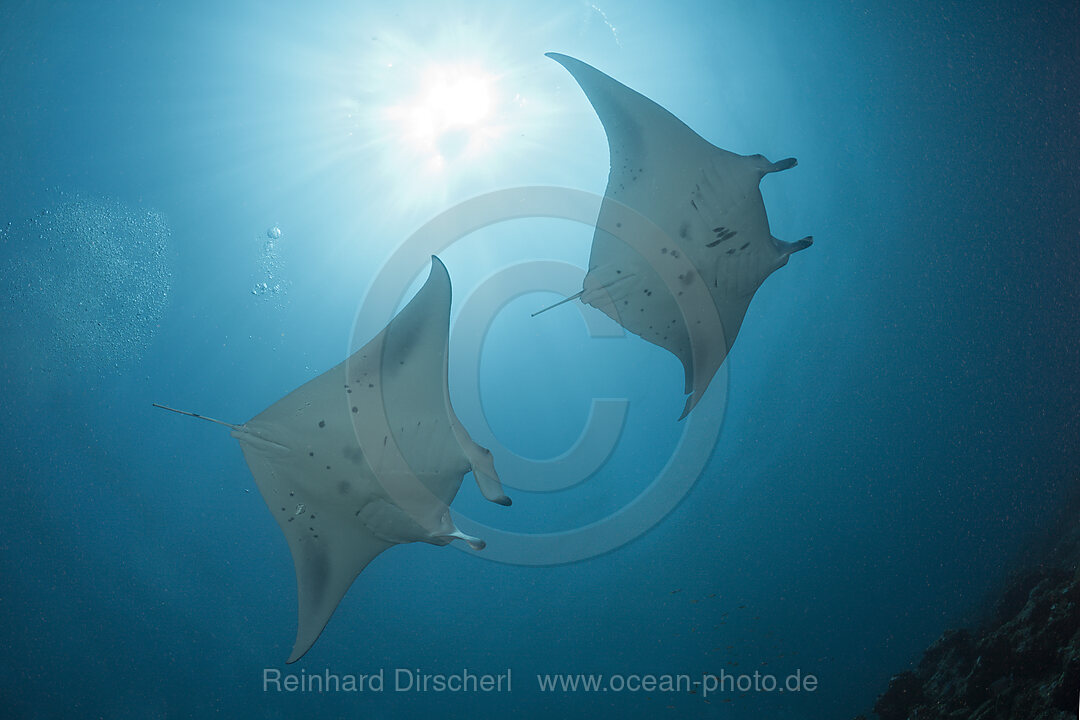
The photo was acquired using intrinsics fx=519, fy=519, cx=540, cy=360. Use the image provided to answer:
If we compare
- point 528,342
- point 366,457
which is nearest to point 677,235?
point 366,457

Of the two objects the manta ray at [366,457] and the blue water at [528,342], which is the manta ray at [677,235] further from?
the blue water at [528,342]

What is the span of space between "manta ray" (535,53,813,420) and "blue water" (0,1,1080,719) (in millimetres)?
1744

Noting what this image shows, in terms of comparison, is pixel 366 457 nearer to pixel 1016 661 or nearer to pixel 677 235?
pixel 677 235

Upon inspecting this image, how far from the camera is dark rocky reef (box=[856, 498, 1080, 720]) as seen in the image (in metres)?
4.73

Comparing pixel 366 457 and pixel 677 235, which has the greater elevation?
pixel 677 235

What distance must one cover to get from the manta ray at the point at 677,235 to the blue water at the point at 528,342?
1.74 metres

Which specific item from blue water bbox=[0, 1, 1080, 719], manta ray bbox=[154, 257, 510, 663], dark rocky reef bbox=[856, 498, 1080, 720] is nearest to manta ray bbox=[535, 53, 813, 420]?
manta ray bbox=[154, 257, 510, 663]

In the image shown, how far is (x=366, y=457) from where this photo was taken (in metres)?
3.38

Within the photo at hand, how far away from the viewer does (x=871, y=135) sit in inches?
219

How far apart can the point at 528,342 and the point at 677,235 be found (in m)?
3.25

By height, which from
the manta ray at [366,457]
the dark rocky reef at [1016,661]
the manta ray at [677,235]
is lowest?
the dark rocky reef at [1016,661]

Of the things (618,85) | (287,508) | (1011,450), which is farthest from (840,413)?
(287,508)

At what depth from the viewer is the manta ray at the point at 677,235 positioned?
3.43m

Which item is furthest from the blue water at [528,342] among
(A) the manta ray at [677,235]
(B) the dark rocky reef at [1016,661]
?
(A) the manta ray at [677,235]
